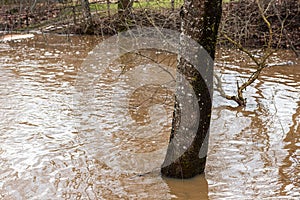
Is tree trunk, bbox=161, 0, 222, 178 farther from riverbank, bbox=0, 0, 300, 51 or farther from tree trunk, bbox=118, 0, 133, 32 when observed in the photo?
riverbank, bbox=0, 0, 300, 51

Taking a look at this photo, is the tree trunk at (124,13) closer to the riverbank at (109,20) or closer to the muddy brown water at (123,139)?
the riverbank at (109,20)

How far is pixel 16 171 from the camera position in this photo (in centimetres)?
502

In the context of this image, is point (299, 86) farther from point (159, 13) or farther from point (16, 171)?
point (16, 171)

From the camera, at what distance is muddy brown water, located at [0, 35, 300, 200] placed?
4621mm

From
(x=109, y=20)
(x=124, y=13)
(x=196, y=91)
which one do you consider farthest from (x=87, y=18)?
(x=196, y=91)

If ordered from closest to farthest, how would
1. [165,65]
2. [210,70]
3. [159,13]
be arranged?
1. [210,70]
2. [165,65]
3. [159,13]

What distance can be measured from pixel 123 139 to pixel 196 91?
79.0 inches

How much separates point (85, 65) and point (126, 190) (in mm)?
7135

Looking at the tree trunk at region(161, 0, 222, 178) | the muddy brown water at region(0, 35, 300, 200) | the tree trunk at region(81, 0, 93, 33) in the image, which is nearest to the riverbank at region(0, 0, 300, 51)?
the tree trunk at region(81, 0, 93, 33)

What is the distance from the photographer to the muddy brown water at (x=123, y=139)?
4.62 metres

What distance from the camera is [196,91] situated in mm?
4414

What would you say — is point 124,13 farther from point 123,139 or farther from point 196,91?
point 196,91

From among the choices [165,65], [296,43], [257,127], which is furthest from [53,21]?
[257,127]

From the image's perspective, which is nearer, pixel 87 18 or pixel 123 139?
pixel 123 139
